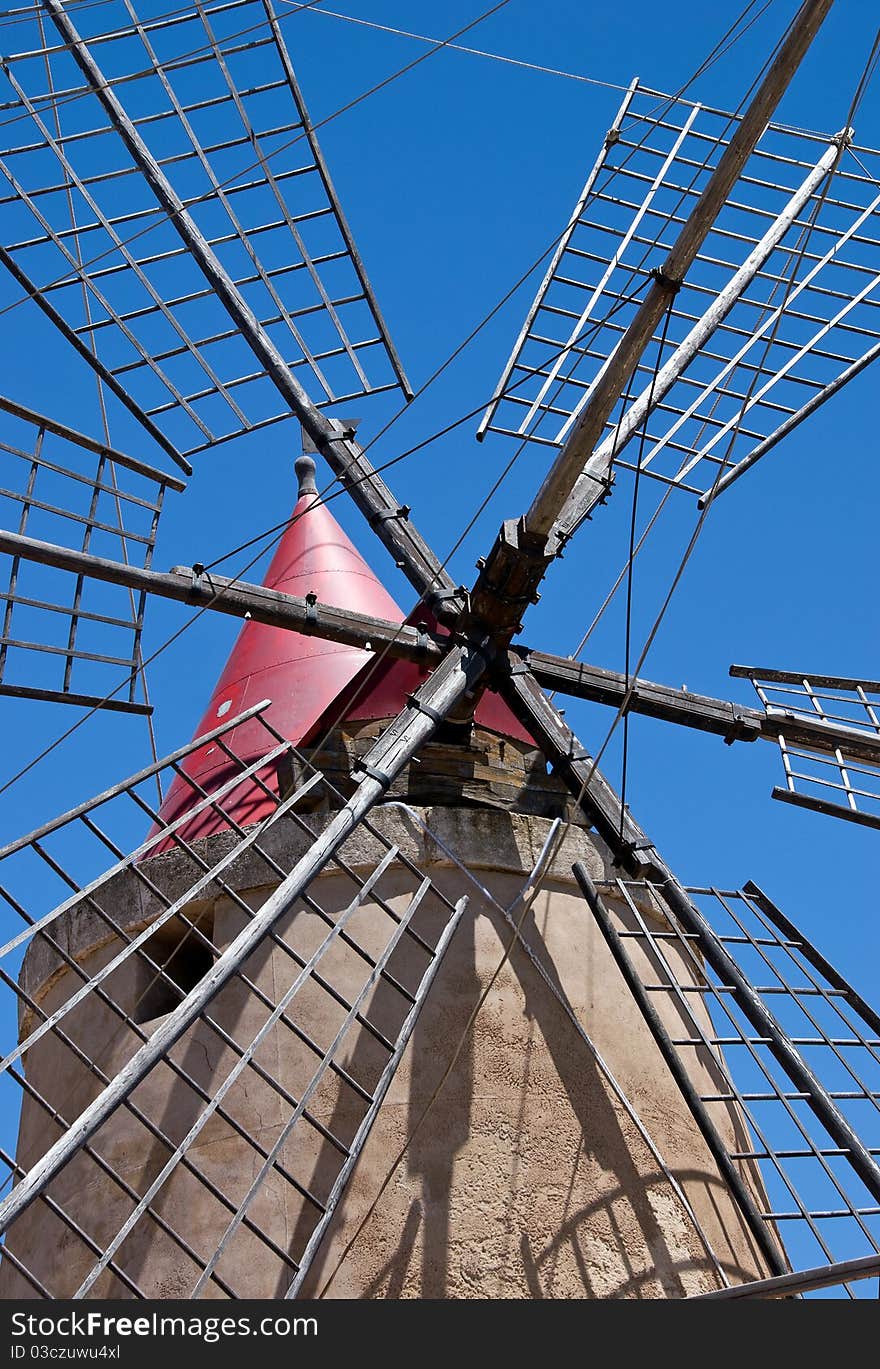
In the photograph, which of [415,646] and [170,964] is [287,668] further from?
[170,964]

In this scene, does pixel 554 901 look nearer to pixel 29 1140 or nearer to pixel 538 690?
pixel 538 690

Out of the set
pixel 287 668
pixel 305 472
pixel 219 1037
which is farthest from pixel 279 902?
pixel 305 472

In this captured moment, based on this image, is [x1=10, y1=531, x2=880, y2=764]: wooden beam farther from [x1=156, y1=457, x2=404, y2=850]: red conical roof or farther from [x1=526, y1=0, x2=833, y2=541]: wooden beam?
[x1=526, y1=0, x2=833, y2=541]: wooden beam

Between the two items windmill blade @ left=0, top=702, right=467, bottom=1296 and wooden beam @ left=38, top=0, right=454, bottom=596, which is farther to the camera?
wooden beam @ left=38, top=0, right=454, bottom=596

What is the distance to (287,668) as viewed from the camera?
714 cm

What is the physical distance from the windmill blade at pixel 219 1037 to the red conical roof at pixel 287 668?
51cm

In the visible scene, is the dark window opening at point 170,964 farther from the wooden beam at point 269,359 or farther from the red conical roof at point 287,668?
the wooden beam at point 269,359

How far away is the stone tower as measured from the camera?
466 centimetres

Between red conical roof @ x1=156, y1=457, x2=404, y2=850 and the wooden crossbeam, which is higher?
red conical roof @ x1=156, y1=457, x2=404, y2=850

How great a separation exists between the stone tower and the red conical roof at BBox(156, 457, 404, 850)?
0.54 meters

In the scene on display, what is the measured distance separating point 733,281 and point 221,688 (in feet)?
8.98

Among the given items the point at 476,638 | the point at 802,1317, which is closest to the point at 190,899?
the point at 476,638

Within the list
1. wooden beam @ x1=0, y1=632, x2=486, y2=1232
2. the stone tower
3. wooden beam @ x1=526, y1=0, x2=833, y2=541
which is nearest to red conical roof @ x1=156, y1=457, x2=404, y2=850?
the stone tower

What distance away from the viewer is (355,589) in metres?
7.71
